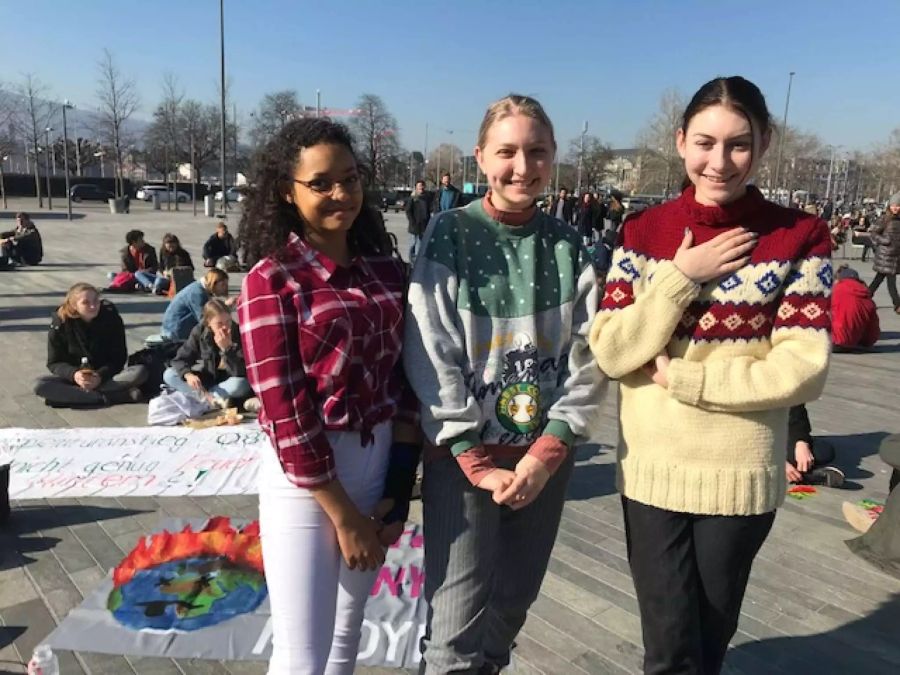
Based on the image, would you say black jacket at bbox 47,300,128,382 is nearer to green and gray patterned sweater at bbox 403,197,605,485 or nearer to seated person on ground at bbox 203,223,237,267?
green and gray patterned sweater at bbox 403,197,605,485

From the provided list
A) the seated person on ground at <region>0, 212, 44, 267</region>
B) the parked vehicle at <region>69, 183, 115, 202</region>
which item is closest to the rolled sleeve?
the seated person on ground at <region>0, 212, 44, 267</region>

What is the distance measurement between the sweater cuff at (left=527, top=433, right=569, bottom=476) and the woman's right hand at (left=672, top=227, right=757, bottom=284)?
50 cm

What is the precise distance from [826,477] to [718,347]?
3490 mm

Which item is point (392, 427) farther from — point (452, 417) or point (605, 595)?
point (605, 595)

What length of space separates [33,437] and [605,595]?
405 centimetres

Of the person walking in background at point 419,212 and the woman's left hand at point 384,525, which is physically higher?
the person walking in background at point 419,212

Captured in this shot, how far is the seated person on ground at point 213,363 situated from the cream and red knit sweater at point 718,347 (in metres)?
4.58

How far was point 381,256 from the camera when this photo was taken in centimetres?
185

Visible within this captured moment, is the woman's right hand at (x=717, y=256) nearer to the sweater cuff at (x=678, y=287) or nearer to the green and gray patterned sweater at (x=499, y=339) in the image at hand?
the sweater cuff at (x=678, y=287)

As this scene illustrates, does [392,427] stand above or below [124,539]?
above

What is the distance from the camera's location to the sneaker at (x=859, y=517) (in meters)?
3.90

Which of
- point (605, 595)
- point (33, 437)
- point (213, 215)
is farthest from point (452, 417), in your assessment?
Result: point (213, 215)

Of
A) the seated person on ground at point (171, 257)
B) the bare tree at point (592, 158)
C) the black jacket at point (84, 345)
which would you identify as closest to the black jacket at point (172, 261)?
the seated person on ground at point (171, 257)

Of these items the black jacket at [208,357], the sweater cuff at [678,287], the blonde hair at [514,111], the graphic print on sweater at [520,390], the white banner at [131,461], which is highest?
the blonde hair at [514,111]
